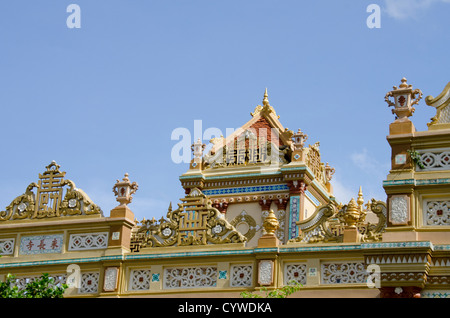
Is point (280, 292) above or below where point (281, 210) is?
below

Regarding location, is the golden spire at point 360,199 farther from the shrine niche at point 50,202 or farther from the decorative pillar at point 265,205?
the shrine niche at point 50,202

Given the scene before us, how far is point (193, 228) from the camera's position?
19.1 meters

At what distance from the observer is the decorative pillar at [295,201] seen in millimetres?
26594

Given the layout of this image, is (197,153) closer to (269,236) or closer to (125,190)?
(125,190)

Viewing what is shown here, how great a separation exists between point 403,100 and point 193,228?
526cm

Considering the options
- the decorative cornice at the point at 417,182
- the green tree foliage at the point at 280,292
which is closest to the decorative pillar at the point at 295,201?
the green tree foliage at the point at 280,292

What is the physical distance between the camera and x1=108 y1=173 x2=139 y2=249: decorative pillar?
19.3 meters

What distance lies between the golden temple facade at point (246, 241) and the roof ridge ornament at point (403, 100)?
2cm

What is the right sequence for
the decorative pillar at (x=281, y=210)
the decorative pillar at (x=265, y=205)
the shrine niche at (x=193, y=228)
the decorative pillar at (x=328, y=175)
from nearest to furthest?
the shrine niche at (x=193, y=228) < the decorative pillar at (x=281, y=210) < the decorative pillar at (x=265, y=205) < the decorative pillar at (x=328, y=175)

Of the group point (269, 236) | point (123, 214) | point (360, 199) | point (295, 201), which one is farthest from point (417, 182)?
point (295, 201)

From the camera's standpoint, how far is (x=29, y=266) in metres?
19.7
